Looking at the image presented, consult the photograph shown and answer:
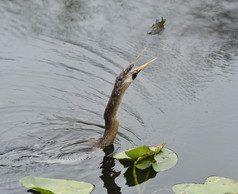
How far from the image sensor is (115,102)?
7148mm

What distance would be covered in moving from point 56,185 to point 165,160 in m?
1.73

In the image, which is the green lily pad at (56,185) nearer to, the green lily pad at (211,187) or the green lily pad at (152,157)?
the green lily pad at (152,157)

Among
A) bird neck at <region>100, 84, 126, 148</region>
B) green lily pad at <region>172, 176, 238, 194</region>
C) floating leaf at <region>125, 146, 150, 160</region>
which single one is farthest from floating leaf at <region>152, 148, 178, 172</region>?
bird neck at <region>100, 84, 126, 148</region>

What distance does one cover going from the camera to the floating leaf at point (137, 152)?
259 inches

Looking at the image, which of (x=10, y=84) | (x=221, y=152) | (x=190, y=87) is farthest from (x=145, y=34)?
(x=221, y=152)

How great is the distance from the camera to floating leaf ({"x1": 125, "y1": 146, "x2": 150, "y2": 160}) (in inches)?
259

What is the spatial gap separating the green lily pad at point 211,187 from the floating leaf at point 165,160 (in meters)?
0.53

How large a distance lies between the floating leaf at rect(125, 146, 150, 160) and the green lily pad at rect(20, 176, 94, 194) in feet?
2.67

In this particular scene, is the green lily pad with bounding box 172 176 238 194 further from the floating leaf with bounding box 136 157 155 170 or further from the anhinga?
the anhinga

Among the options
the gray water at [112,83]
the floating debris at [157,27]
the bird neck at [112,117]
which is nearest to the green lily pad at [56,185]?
the gray water at [112,83]

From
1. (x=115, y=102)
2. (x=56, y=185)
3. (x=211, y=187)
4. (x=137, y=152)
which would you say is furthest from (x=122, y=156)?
(x=211, y=187)

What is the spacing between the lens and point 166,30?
11.4 metres

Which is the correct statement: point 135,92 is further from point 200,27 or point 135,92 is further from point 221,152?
point 200,27

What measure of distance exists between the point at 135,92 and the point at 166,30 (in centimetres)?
309
